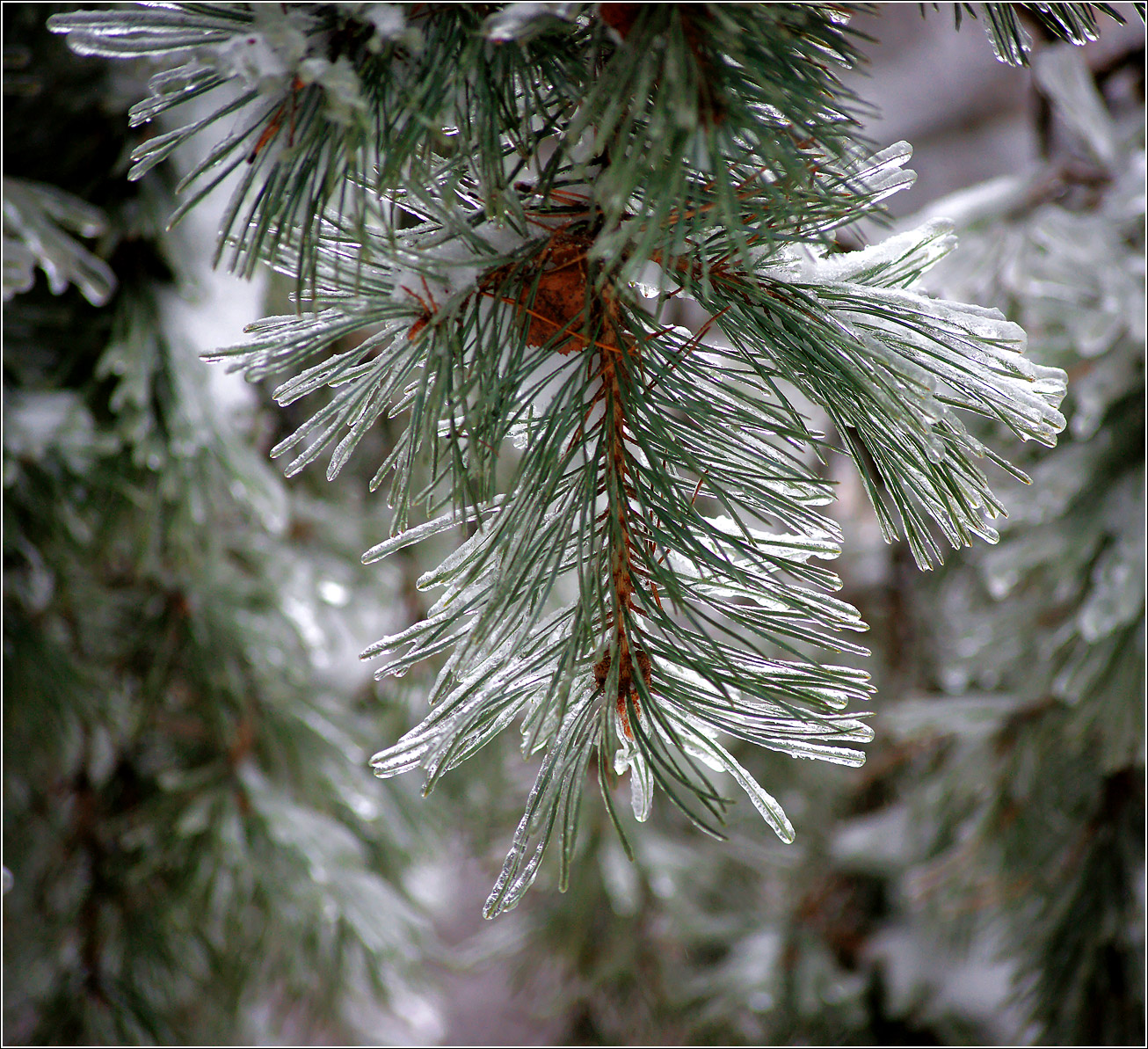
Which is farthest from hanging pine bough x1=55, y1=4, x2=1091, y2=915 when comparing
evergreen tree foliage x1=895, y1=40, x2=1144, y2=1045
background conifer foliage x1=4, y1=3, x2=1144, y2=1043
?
evergreen tree foliage x1=895, y1=40, x2=1144, y2=1045

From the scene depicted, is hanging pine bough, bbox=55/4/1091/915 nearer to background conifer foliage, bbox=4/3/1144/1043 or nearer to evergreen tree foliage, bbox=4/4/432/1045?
background conifer foliage, bbox=4/3/1144/1043

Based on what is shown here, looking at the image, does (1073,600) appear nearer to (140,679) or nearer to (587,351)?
(587,351)

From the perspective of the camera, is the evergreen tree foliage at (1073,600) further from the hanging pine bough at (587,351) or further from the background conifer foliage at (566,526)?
the hanging pine bough at (587,351)

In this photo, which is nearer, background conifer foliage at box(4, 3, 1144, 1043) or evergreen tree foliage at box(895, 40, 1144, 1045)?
background conifer foliage at box(4, 3, 1144, 1043)

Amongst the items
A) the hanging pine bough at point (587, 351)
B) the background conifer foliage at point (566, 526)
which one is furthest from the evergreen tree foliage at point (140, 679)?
the hanging pine bough at point (587, 351)

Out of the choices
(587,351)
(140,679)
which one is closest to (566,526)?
(587,351)

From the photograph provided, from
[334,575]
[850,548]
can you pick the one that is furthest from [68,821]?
[850,548]
